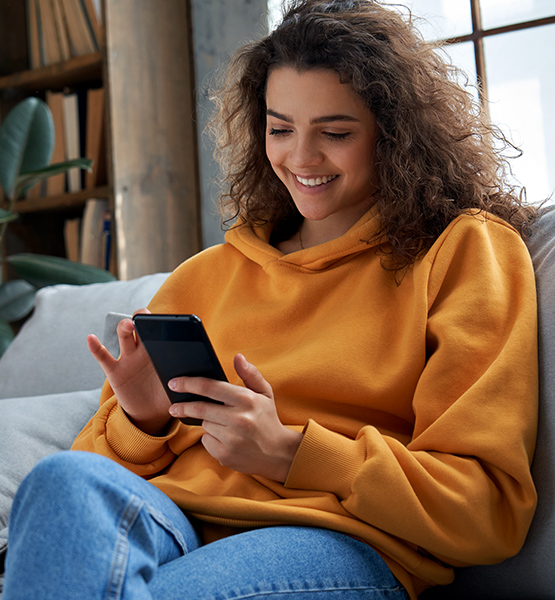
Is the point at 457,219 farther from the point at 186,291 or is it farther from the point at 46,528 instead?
the point at 46,528

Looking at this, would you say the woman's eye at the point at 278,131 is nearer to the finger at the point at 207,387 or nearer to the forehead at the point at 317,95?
the forehead at the point at 317,95

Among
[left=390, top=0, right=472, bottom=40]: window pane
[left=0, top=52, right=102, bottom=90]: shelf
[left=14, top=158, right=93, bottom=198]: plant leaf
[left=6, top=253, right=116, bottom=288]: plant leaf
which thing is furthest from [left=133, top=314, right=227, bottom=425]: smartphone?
[left=0, top=52, right=102, bottom=90]: shelf

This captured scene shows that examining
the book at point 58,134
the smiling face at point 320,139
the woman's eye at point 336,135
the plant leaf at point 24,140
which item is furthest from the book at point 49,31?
the woman's eye at point 336,135

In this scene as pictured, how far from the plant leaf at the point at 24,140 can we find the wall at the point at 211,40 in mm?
516

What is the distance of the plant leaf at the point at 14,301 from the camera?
7.18ft

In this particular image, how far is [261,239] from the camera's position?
1172 mm

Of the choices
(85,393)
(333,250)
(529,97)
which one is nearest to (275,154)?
(333,250)

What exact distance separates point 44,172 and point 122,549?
172 cm

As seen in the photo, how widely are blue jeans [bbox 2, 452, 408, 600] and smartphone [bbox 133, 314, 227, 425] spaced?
0.15 m

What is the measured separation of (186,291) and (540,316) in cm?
59

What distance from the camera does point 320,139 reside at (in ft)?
3.36

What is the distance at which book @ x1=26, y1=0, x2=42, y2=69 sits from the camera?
7.89 feet

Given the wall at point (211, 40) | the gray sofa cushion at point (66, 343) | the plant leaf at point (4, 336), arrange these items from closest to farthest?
the gray sofa cushion at point (66, 343) → the plant leaf at point (4, 336) → the wall at point (211, 40)

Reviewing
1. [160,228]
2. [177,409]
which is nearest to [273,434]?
[177,409]
